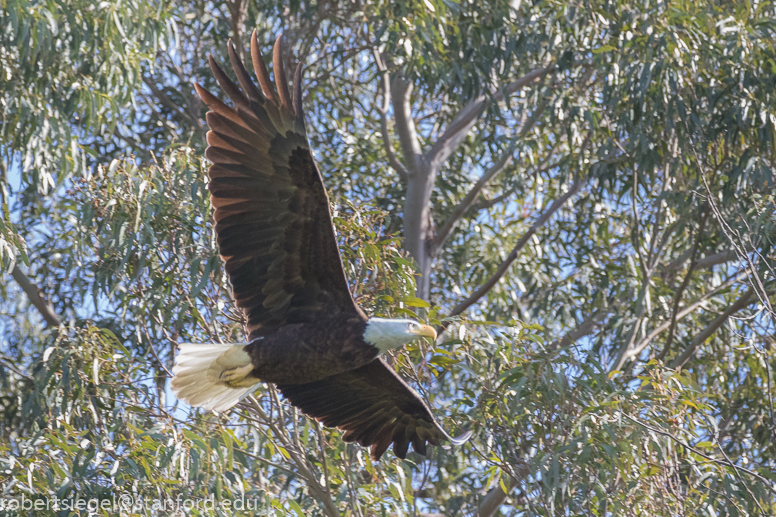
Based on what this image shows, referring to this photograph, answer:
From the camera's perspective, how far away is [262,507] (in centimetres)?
400

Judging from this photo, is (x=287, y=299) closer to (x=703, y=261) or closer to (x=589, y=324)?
(x=589, y=324)

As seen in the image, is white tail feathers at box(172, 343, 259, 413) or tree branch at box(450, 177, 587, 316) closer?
white tail feathers at box(172, 343, 259, 413)

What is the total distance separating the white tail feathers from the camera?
12.5 feet

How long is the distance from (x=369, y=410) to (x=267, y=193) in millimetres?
1216

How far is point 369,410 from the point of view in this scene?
4199mm

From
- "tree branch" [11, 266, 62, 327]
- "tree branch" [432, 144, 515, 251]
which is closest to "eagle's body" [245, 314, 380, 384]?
"tree branch" [11, 266, 62, 327]

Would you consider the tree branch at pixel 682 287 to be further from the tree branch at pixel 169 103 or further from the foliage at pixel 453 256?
the tree branch at pixel 169 103

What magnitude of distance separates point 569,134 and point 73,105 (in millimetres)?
3159

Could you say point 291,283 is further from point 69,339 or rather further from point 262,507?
point 69,339

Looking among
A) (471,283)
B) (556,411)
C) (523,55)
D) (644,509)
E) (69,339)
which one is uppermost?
(523,55)

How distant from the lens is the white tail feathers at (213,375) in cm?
381

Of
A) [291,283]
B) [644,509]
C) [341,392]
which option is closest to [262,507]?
[341,392]

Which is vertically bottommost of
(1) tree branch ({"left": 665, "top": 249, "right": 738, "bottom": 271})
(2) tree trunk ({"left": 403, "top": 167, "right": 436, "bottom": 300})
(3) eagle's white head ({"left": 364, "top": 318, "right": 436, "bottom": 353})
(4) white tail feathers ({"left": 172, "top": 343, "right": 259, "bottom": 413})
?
(4) white tail feathers ({"left": 172, "top": 343, "right": 259, "bottom": 413})

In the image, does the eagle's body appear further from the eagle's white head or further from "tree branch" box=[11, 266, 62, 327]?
"tree branch" box=[11, 266, 62, 327]
